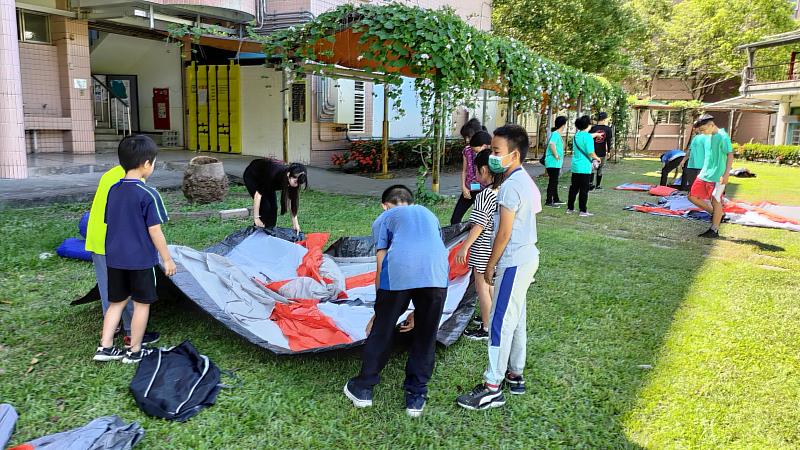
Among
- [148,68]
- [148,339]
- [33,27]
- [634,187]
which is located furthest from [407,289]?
[148,68]

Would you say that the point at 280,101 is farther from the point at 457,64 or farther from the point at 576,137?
the point at 576,137

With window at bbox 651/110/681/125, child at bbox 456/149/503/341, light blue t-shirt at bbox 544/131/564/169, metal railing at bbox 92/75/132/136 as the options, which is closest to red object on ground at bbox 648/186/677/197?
light blue t-shirt at bbox 544/131/564/169

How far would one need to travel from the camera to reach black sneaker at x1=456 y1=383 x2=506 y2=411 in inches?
122

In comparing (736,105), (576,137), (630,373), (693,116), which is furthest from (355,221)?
(693,116)

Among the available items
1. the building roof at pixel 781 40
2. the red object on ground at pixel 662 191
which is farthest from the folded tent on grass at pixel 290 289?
the building roof at pixel 781 40

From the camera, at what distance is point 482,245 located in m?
3.98

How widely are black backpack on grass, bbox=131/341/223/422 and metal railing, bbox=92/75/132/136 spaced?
13.4m

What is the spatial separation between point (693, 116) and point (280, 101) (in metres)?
21.6

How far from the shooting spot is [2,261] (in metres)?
5.30

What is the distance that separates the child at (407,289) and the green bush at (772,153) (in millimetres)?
24075

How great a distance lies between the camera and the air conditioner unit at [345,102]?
1360 cm

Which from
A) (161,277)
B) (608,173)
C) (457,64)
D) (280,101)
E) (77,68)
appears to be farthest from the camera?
(608,173)

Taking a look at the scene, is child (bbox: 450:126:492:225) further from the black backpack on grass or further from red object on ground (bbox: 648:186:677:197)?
red object on ground (bbox: 648:186:677:197)

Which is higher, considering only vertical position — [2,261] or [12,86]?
[12,86]
